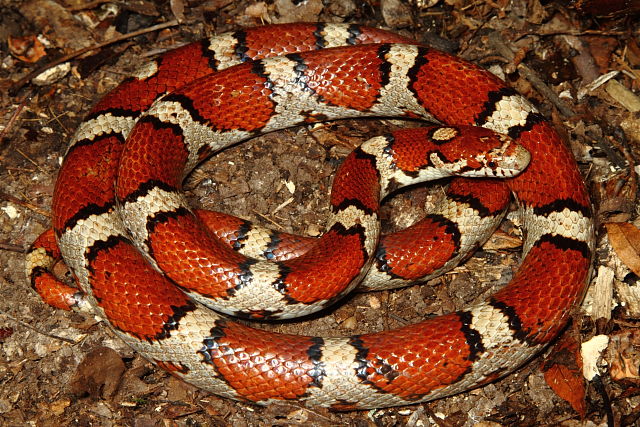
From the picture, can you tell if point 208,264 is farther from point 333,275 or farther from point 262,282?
point 333,275

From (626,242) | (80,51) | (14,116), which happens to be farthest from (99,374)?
(626,242)

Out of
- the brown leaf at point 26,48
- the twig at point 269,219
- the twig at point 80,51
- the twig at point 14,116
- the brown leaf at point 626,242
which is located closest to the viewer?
the brown leaf at point 626,242

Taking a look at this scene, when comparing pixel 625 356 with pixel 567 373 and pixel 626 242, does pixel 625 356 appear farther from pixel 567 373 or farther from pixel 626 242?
pixel 626 242

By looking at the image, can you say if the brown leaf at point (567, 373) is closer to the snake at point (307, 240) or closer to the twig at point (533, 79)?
the snake at point (307, 240)

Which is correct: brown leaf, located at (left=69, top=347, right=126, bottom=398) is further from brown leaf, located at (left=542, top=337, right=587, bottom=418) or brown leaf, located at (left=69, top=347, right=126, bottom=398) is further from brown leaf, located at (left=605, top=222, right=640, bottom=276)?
brown leaf, located at (left=605, top=222, right=640, bottom=276)

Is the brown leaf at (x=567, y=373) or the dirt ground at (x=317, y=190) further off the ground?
the dirt ground at (x=317, y=190)

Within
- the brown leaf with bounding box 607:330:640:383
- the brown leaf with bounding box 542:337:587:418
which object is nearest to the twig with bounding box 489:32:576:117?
the brown leaf with bounding box 607:330:640:383

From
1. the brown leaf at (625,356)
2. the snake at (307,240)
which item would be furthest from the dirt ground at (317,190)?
the snake at (307,240)
